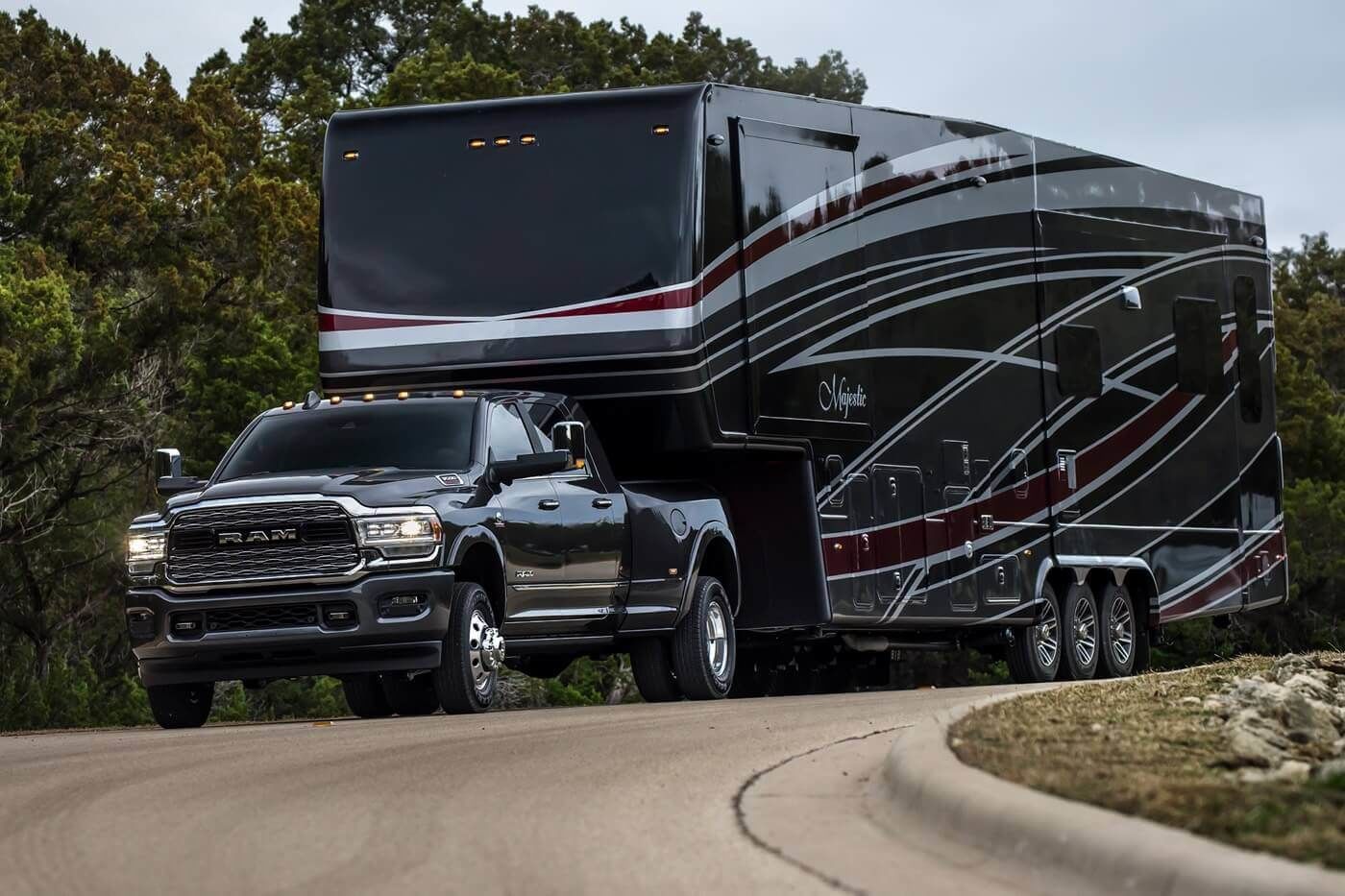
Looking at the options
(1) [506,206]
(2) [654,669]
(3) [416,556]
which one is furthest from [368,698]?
(1) [506,206]

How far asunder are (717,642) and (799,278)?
275 cm

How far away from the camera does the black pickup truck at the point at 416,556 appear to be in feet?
45.7

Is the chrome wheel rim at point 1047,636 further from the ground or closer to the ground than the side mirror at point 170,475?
closer to the ground

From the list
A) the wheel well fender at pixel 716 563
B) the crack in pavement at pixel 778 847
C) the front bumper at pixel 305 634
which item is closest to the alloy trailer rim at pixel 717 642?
the wheel well fender at pixel 716 563

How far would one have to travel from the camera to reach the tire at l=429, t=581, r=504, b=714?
46.4 ft

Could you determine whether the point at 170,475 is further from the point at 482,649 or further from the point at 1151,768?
the point at 1151,768

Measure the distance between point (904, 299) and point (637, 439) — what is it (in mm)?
3364

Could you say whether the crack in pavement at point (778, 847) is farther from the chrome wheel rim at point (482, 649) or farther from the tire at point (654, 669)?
the tire at point (654, 669)

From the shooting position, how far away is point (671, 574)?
16.1 m

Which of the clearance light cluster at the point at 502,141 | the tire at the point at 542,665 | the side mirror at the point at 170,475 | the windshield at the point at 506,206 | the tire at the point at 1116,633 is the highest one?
the clearance light cluster at the point at 502,141

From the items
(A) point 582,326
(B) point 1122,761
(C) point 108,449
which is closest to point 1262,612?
(C) point 108,449

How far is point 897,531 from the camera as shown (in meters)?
18.0

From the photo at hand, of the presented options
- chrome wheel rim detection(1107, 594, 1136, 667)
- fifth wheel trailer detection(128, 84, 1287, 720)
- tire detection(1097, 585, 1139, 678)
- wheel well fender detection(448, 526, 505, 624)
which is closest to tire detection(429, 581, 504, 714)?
wheel well fender detection(448, 526, 505, 624)

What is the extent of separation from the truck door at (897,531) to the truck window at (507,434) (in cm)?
349
